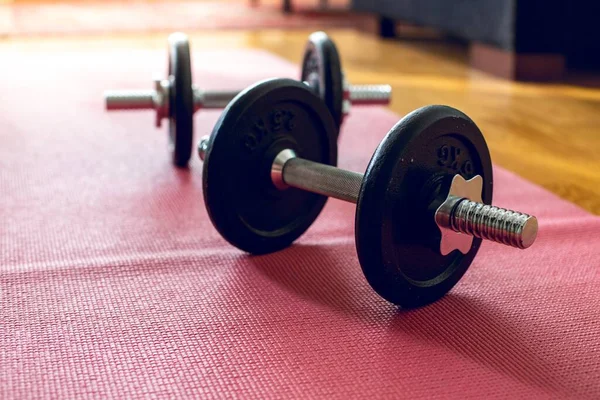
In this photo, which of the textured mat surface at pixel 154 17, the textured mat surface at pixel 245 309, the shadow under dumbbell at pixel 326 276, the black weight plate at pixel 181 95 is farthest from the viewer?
the textured mat surface at pixel 154 17

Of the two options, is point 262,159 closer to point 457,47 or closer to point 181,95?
point 181,95

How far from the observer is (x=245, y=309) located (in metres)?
0.87

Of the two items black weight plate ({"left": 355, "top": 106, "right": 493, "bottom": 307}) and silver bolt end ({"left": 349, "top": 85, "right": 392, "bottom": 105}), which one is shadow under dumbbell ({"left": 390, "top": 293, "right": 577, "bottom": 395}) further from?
silver bolt end ({"left": 349, "top": 85, "right": 392, "bottom": 105})

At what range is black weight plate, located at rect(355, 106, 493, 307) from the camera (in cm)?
77

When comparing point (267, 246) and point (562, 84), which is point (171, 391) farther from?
point (562, 84)

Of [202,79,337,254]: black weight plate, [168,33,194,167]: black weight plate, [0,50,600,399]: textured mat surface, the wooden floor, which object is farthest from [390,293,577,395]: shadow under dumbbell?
[168,33,194,167]: black weight plate

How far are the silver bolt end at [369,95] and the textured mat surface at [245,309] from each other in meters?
0.27

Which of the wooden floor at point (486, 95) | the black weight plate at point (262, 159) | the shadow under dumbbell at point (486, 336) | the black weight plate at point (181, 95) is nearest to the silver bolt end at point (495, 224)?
the shadow under dumbbell at point (486, 336)

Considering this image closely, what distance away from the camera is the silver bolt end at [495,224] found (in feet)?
2.47

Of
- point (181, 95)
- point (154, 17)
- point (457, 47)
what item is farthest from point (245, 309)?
point (154, 17)

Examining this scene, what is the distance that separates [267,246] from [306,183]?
11cm

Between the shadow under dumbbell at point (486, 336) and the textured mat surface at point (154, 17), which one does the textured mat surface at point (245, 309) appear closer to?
the shadow under dumbbell at point (486, 336)

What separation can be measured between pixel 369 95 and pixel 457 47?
5.46 feet

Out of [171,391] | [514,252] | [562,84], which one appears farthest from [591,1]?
[171,391]
